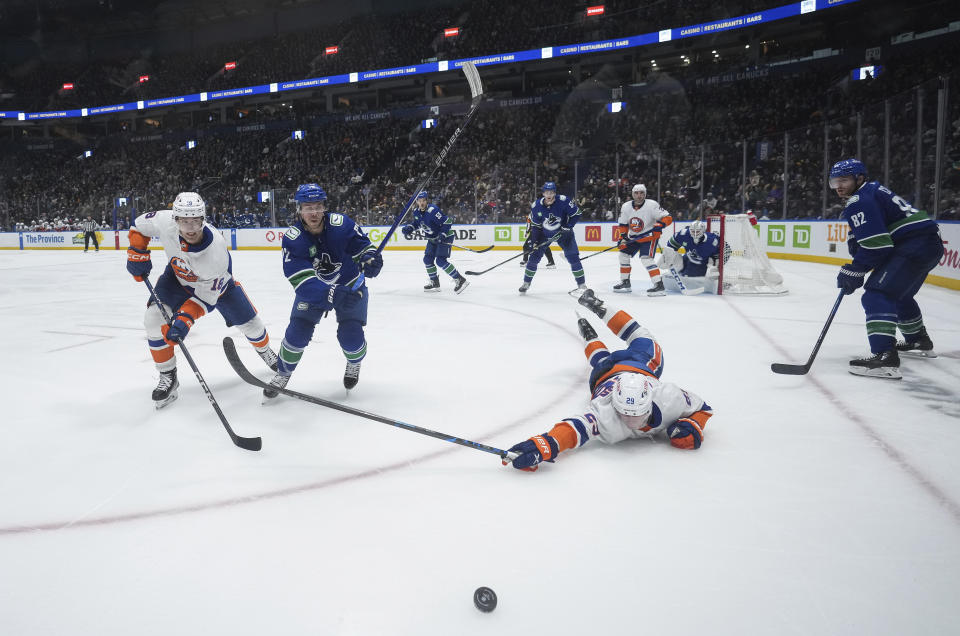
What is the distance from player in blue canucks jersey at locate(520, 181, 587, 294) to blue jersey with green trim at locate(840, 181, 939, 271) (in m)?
3.64

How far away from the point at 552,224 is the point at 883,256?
4.16 metres

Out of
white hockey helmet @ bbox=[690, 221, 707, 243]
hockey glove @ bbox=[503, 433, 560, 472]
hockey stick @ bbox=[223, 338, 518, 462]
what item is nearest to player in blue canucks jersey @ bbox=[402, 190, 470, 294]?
white hockey helmet @ bbox=[690, 221, 707, 243]

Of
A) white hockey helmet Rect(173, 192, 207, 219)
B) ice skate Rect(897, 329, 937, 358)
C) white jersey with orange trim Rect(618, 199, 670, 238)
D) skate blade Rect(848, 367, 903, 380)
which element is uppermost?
white jersey with orange trim Rect(618, 199, 670, 238)

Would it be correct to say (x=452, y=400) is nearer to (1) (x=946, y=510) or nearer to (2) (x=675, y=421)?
(2) (x=675, y=421)

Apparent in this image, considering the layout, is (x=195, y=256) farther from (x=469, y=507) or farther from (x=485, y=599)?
(x=485, y=599)

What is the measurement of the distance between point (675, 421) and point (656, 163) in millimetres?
11685

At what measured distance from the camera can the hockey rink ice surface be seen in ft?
5.19

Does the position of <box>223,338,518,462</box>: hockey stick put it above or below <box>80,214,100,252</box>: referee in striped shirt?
below

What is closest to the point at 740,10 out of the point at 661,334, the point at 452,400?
the point at 661,334

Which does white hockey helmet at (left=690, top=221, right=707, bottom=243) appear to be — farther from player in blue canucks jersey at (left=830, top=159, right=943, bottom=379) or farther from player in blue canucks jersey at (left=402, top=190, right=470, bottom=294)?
player in blue canucks jersey at (left=830, top=159, right=943, bottom=379)

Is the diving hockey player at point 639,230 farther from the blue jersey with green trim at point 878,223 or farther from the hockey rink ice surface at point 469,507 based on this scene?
the blue jersey with green trim at point 878,223

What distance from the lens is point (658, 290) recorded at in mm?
7363

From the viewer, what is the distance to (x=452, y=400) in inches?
132

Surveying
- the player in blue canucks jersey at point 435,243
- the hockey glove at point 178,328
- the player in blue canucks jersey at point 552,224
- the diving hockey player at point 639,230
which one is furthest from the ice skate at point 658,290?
the hockey glove at point 178,328
